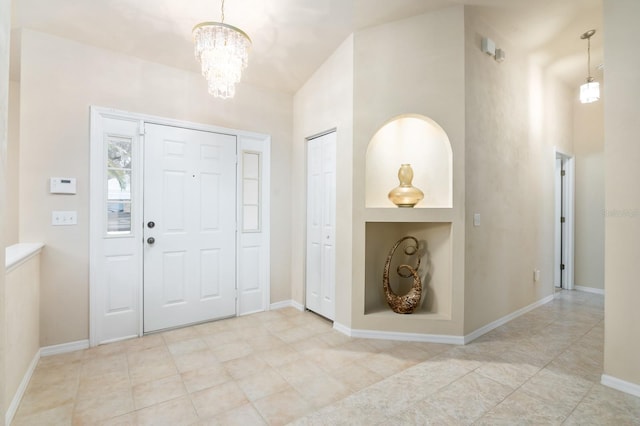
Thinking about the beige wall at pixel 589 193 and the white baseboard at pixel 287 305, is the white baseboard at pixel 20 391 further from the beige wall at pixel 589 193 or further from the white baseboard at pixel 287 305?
the beige wall at pixel 589 193

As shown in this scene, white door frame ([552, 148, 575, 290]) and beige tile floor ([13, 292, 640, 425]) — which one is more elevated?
white door frame ([552, 148, 575, 290])

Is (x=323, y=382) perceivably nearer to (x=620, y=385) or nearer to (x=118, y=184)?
(x=620, y=385)

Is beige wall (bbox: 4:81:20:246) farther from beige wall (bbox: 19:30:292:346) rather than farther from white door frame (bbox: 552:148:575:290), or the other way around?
white door frame (bbox: 552:148:575:290)

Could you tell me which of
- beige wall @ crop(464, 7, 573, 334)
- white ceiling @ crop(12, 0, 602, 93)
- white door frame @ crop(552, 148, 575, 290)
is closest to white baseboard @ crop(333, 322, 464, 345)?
beige wall @ crop(464, 7, 573, 334)

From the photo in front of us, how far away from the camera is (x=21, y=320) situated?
2111mm

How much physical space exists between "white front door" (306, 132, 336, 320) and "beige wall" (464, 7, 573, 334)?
1.34 metres

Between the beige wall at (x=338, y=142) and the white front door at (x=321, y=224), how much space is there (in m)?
0.10

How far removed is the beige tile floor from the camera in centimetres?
184

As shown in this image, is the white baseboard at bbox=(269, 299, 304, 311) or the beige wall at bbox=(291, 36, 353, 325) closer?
the beige wall at bbox=(291, 36, 353, 325)

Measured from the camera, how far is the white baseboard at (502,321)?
291 cm

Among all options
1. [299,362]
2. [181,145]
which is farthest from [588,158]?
[181,145]

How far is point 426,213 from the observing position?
2.86m

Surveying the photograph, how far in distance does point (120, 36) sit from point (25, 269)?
2.07 metres

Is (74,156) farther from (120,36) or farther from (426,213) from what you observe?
(426,213)
